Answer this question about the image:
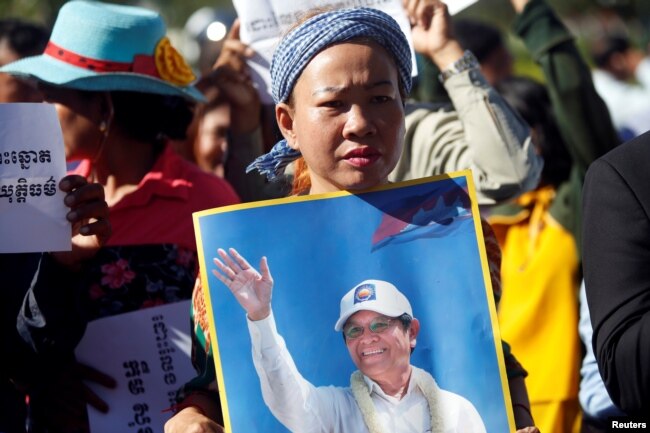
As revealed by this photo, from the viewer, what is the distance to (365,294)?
2371mm

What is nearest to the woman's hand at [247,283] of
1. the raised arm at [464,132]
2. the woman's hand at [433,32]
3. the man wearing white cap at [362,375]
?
the man wearing white cap at [362,375]

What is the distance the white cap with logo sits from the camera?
7.74 feet

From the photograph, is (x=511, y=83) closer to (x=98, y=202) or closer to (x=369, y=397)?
(x=98, y=202)

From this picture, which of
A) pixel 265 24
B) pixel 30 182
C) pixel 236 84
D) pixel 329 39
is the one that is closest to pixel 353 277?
pixel 329 39

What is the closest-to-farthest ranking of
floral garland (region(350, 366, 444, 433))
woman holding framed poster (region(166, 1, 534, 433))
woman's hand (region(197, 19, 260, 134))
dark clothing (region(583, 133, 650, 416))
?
dark clothing (region(583, 133, 650, 416)) < floral garland (region(350, 366, 444, 433)) < woman holding framed poster (region(166, 1, 534, 433)) < woman's hand (region(197, 19, 260, 134))

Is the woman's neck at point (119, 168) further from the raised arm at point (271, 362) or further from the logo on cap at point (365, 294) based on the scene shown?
the logo on cap at point (365, 294)

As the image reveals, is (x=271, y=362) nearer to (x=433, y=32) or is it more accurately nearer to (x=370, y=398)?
(x=370, y=398)

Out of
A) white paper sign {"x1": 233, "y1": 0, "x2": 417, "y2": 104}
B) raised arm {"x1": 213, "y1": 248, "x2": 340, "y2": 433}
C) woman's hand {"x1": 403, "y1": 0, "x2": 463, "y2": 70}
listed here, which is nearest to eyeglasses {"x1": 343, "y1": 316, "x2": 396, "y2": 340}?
raised arm {"x1": 213, "y1": 248, "x2": 340, "y2": 433}

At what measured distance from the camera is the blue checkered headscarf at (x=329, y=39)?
8.01ft

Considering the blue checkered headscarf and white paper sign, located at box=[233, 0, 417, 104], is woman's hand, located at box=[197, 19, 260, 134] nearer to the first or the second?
white paper sign, located at box=[233, 0, 417, 104]

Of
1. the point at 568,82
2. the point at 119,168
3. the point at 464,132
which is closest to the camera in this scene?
the point at 464,132

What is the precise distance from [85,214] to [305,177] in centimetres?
56

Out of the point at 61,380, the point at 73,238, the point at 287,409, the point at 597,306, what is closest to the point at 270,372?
the point at 287,409

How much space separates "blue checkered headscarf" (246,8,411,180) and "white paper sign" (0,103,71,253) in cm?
63
